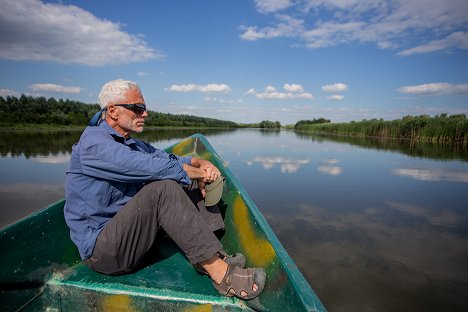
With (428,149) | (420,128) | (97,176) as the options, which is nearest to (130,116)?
(97,176)

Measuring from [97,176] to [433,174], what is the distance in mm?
10191

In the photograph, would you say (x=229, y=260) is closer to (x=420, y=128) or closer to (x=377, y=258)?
(x=377, y=258)

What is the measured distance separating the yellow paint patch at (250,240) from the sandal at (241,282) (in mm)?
149

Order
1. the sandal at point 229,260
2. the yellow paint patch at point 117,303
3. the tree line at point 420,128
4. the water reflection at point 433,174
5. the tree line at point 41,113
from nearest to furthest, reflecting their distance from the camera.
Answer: the yellow paint patch at point 117,303 < the sandal at point 229,260 < the water reflection at point 433,174 < the tree line at point 420,128 < the tree line at point 41,113

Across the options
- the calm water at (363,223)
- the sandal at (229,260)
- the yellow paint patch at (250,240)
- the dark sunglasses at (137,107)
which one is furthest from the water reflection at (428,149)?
the dark sunglasses at (137,107)

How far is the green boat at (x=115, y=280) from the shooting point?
5.27ft

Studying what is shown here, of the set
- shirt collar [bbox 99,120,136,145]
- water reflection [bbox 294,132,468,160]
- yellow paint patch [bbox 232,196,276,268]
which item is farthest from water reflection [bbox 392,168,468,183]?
shirt collar [bbox 99,120,136,145]

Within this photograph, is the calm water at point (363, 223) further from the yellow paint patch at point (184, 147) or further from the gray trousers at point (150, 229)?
the yellow paint patch at point (184, 147)

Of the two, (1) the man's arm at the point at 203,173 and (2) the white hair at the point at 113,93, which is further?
(1) the man's arm at the point at 203,173

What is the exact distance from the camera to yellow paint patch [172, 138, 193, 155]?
5348mm

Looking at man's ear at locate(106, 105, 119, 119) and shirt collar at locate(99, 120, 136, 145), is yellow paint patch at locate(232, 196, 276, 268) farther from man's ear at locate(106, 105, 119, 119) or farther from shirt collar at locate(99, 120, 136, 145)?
man's ear at locate(106, 105, 119, 119)

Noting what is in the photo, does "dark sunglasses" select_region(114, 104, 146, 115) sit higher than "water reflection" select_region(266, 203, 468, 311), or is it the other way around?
"dark sunglasses" select_region(114, 104, 146, 115)

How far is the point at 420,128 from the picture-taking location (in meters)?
25.5

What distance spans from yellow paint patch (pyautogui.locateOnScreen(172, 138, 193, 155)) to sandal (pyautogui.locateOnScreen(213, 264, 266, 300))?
3.67 metres
